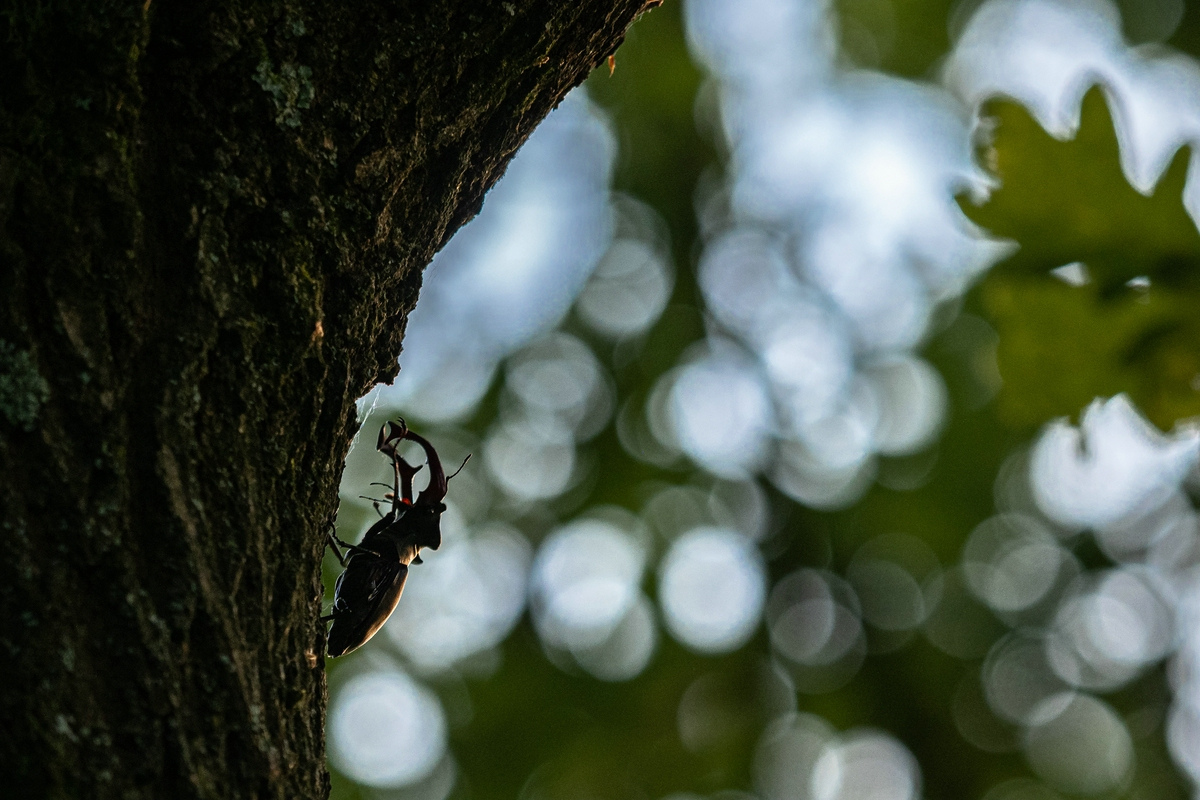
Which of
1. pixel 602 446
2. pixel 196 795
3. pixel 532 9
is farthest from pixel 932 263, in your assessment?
pixel 196 795

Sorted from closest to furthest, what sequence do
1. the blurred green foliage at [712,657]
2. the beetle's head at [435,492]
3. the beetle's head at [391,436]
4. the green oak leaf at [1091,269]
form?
the green oak leaf at [1091,269] → the beetle's head at [391,436] → the beetle's head at [435,492] → the blurred green foliage at [712,657]

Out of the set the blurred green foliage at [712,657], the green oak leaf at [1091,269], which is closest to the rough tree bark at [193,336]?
the green oak leaf at [1091,269]

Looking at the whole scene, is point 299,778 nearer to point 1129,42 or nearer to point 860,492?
point 860,492

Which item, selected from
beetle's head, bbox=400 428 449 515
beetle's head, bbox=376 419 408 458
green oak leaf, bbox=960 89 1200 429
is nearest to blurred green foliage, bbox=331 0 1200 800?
beetle's head, bbox=400 428 449 515

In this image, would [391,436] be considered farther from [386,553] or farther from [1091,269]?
[1091,269]

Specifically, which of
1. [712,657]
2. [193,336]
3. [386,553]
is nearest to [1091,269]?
[193,336]

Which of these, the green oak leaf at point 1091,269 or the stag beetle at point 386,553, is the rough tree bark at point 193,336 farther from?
the stag beetle at point 386,553
